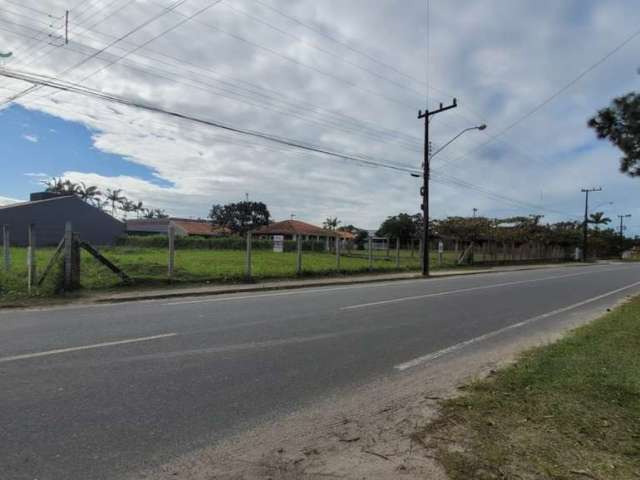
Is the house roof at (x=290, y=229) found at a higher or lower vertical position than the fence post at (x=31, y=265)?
higher

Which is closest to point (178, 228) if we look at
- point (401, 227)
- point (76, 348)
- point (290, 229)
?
point (290, 229)

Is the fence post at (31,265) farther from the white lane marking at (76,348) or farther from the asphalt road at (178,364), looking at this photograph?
the white lane marking at (76,348)

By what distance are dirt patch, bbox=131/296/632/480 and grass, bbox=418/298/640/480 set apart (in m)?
0.20

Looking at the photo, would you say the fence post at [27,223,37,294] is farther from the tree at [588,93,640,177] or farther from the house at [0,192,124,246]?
the house at [0,192,124,246]

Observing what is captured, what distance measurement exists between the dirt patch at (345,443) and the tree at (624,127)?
296 inches

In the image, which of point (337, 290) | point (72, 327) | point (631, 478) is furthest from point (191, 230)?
point (631, 478)

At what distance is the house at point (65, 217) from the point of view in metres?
48.8

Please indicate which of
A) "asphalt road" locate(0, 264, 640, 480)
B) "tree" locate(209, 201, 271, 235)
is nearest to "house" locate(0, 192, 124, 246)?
"tree" locate(209, 201, 271, 235)

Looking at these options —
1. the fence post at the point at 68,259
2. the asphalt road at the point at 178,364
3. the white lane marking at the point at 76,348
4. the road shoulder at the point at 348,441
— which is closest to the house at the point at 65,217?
the fence post at the point at 68,259

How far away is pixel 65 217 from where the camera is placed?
5359 centimetres

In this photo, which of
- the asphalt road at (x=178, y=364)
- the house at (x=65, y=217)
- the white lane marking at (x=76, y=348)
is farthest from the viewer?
the house at (x=65, y=217)

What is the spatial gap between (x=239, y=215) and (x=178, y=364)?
7480 cm

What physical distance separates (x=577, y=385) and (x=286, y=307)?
6.89 m

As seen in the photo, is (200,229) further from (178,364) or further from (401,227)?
(178,364)
